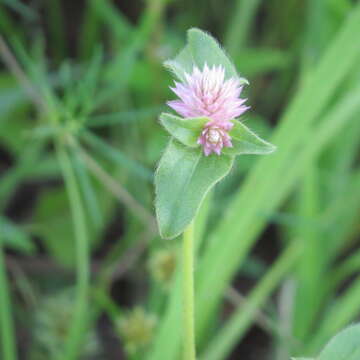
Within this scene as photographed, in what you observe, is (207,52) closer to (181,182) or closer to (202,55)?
(202,55)

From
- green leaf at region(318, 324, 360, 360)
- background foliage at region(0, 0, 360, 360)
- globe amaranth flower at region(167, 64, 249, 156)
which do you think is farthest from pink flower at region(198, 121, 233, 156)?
background foliage at region(0, 0, 360, 360)

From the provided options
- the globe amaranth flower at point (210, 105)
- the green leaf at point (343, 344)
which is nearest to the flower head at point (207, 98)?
the globe amaranth flower at point (210, 105)

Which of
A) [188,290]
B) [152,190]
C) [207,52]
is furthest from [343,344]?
[152,190]

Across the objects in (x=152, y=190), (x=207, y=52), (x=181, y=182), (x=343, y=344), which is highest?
(x=152, y=190)

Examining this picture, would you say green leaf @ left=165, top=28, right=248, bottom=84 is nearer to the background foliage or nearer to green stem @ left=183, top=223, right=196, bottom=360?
green stem @ left=183, top=223, right=196, bottom=360

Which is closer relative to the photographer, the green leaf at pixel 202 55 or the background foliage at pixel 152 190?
the green leaf at pixel 202 55

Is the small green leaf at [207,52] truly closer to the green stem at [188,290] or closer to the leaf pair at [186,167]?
the leaf pair at [186,167]

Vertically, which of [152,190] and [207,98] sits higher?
[152,190]
